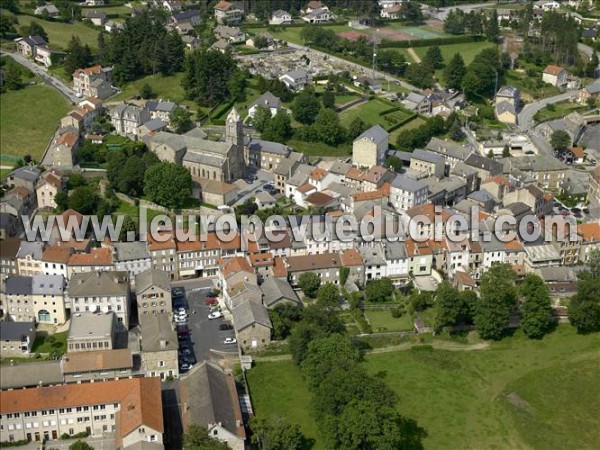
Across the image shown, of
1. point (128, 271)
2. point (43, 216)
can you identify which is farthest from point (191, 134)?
point (128, 271)

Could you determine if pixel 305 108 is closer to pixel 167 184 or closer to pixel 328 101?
Result: pixel 328 101

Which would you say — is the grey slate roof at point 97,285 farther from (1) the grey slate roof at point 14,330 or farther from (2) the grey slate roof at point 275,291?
(2) the grey slate roof at point 275,291

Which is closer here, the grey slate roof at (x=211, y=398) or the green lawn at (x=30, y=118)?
the grey slate roof at (x=211, y=398)

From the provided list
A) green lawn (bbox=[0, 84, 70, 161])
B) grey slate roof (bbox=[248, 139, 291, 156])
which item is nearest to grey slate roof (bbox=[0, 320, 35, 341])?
green lawn (bbox=[0, 84, 70, 161])

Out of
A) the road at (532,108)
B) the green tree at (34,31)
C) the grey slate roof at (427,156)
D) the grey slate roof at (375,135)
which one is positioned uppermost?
the green tree at (34,31)

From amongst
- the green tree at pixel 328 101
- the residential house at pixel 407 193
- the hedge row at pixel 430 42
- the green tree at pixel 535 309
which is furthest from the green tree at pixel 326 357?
the hedge row at pixel 430 42

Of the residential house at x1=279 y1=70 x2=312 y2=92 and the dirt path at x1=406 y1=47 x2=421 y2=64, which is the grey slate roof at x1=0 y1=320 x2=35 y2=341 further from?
the dirt path at x1=406 y1=47 x2=421 y2=64
